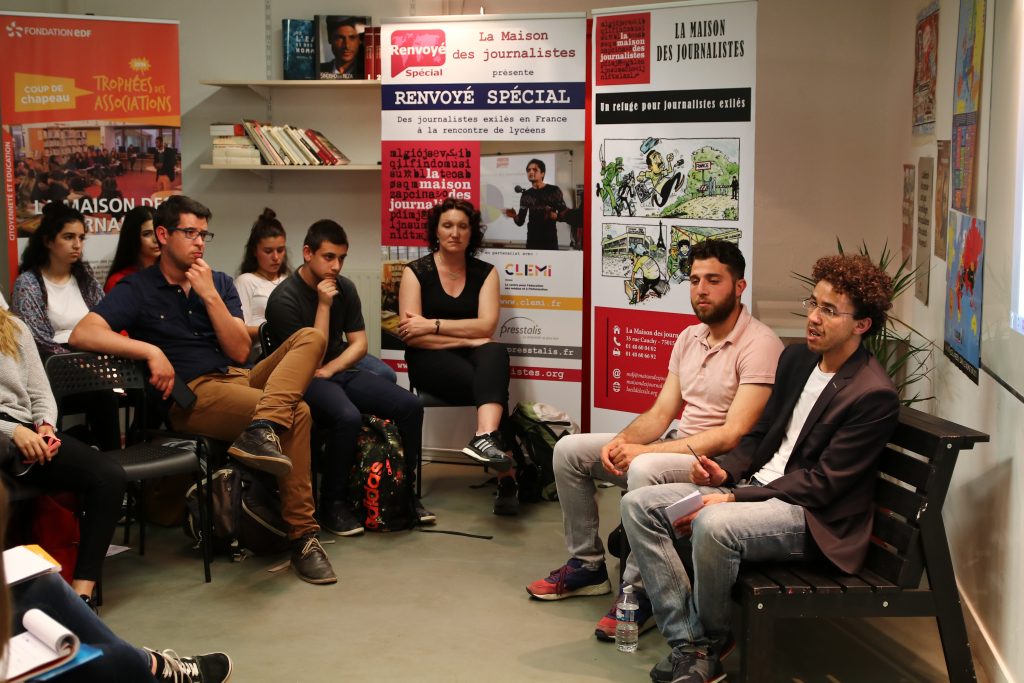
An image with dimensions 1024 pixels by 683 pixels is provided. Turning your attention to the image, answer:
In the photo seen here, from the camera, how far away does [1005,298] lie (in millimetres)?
2934

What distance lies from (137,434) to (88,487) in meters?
0.72

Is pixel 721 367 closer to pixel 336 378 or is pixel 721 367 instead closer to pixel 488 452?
pixel 488 452

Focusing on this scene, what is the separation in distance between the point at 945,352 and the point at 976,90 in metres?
0.96

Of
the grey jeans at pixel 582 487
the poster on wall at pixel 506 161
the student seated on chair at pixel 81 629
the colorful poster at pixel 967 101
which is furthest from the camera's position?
the poster on wall at pixel 506 161

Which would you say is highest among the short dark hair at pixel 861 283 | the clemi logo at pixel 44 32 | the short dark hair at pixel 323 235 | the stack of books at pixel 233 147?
the clemi logo at pixel 44 32

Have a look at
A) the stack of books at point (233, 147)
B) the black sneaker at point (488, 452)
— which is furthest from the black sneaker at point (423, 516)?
the stack of books at point (233, 147)

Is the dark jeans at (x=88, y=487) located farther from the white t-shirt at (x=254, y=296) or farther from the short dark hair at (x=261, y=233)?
the short dark hair at (x=261, y=233)

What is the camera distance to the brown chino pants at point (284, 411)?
4.22 metres

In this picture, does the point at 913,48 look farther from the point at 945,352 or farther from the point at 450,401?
the point at 450,401

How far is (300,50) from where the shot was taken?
6254 millimetres

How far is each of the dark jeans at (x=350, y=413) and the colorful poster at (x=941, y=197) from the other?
7.49 feet

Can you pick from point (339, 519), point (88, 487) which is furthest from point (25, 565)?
point (339, 519)

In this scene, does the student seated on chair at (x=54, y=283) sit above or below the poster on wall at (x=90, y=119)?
below

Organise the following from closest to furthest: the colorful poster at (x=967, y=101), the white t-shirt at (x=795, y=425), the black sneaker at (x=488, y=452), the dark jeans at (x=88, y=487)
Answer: the white t-shirt at (x=795, y=425) → the colorful poster at (x=967, y=101) → the dark jeans at (x=88, y=487) → the black sneaker at (x=488, y=452)
